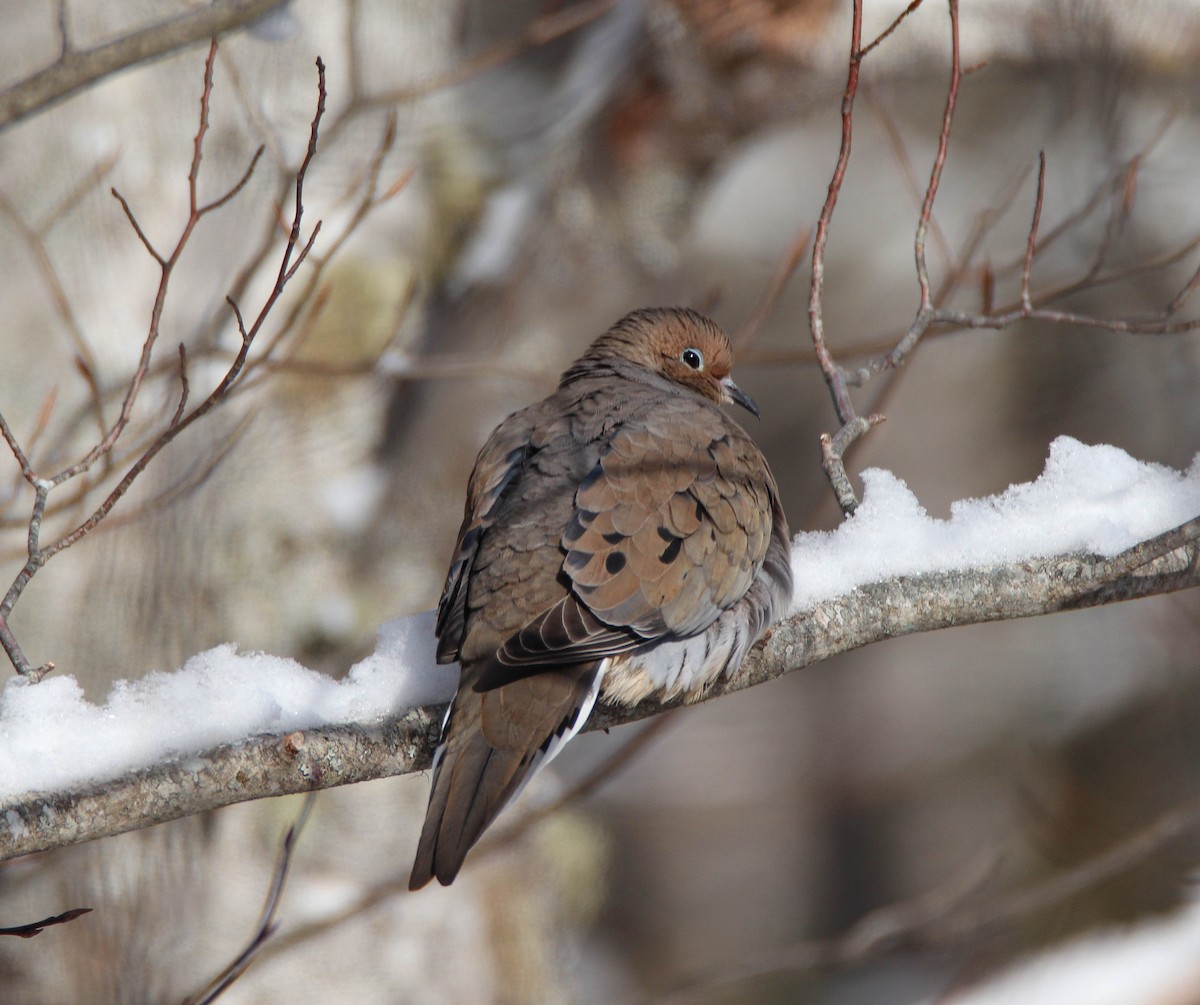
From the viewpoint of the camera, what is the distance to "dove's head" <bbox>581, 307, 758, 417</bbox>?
123 inches

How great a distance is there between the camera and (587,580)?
2119 mm

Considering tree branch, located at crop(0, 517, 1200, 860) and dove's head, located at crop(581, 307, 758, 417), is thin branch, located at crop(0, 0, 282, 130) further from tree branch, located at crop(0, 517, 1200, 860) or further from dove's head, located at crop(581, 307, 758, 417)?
tree branch, located at crop(0, 517, 1200, 860)

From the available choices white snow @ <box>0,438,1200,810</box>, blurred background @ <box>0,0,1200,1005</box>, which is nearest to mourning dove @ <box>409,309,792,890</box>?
white snow @ <box>0,438,1200,810</box>

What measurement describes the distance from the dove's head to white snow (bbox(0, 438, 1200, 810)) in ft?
2.59

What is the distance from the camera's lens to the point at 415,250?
4.57 m

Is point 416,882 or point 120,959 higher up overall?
point 120,959

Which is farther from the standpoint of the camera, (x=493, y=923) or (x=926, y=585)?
(x=493, y=923)

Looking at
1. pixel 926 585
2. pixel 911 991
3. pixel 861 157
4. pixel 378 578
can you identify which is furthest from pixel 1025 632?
pixel 926 585

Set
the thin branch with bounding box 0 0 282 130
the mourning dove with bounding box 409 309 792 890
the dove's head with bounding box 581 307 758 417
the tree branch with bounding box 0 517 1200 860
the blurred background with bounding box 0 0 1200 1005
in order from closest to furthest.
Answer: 1. the tree branch with bounding box 0 517 1200 860
2. the mourning dove with bounding box 409 309 792 890
3. the thin branch with bounding box 0 0 282 130
4. the dove's head with bounding box 581 307 758 417
5. the blurred background with bounding box 0 0 1200 1005

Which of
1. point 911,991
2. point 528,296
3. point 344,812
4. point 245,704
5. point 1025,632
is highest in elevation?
point 528,296

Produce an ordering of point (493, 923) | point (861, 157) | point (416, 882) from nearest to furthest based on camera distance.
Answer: point (416, 882) < point (493, 923) < point (861, 157)

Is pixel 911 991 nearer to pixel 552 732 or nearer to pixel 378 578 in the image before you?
pixel 378 578

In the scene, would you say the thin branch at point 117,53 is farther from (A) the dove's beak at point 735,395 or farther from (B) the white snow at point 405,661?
(A) the dove's beak at point 735,395

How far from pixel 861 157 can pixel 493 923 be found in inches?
164
